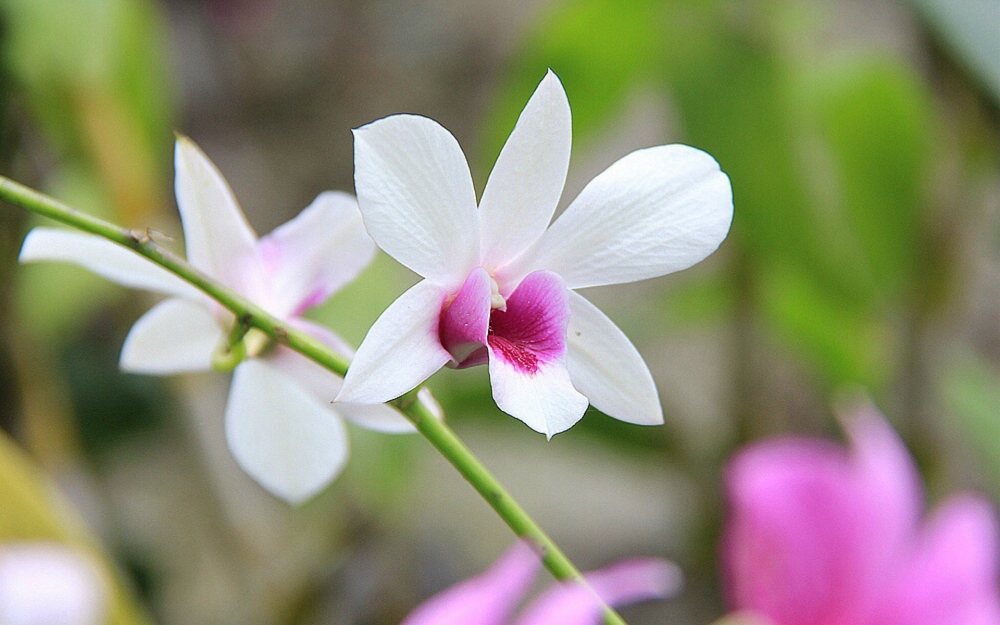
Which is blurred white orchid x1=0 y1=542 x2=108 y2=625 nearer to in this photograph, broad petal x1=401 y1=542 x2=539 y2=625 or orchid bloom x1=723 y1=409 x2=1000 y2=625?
broad petal x1=401 y1=542 x2=539 y2=625

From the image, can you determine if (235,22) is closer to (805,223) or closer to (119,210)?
(119,210)

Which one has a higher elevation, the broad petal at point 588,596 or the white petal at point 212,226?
the white petal at point 212,226

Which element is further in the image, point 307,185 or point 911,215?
point 307,185

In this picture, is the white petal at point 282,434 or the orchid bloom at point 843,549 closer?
the white petal at point 282,434

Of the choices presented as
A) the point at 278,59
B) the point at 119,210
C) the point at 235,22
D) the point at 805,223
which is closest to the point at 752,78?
the point at 805,223

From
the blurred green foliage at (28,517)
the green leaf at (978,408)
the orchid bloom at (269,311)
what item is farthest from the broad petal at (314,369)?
the green leaf at (978,408)

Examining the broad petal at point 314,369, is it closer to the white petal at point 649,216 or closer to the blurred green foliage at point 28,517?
the white petal at point 649,216
